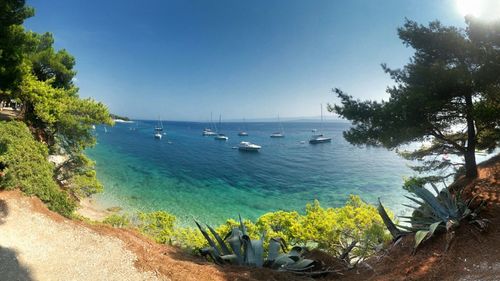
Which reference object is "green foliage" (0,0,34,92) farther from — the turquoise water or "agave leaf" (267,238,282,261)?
the turquoise water

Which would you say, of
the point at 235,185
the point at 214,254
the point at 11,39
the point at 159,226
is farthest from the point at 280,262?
the point at 235,185

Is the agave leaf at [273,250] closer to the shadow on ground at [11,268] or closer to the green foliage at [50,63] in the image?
the shadow on ground at [11,268]

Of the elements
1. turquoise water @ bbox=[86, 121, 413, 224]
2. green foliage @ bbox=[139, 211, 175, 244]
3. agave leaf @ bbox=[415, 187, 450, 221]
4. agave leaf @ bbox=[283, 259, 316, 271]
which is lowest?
turquoise water @ bbox=[86, 121, 413, 224]

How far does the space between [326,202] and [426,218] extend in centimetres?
2505

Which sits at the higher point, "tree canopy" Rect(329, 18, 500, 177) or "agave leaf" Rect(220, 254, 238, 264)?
"tree canopy" Rect(329, 18, 500, 177)

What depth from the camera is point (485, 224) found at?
5.56 metres

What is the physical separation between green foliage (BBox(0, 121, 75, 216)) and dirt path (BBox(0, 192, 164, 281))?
800mm

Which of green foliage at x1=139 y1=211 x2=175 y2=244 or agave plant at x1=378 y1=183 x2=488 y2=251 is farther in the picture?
green foliage at x1=139 y1=211 x2=175 y2=244

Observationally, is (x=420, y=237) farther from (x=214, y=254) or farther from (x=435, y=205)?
(x=214, y=254)

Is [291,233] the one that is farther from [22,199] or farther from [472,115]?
→ [22,199]

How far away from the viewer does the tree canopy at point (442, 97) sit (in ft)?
29.7

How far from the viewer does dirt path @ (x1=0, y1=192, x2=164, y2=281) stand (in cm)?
522

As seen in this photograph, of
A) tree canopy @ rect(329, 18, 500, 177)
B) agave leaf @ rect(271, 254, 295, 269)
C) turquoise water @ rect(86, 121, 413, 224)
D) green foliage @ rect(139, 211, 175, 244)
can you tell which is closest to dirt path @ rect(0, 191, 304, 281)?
agave leaf @ rect(271, 254, 295, 269)

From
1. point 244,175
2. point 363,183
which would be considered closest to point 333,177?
point 363,183
